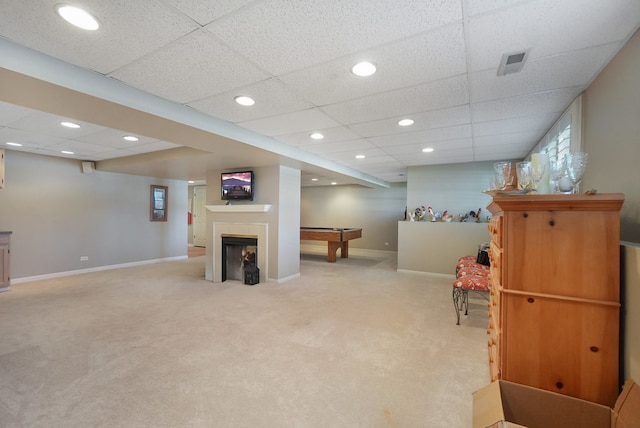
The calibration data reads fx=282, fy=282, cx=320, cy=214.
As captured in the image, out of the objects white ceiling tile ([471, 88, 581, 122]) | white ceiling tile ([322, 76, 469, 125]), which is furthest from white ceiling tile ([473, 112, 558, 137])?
white ceiling tile ([322, 76, 469, 125])

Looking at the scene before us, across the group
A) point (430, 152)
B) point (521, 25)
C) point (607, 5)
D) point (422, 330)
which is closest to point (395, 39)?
point (521, 25)

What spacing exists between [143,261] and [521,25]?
7.90 metres

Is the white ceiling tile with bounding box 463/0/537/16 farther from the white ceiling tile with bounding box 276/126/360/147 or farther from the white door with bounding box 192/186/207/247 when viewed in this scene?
the white door with bounding box 192/186/207/247

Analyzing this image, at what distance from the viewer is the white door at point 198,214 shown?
10.3 m

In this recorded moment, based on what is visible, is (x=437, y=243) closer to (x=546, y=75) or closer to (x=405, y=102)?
(x=405, y=102)

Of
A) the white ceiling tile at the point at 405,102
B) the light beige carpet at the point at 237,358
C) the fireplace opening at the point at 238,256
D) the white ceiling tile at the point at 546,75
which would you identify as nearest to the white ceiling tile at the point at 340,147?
the white ceiling tile at the point at 405,102

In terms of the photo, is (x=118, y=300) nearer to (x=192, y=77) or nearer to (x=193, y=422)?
(x=193, y=422)

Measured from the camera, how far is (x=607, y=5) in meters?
1.37

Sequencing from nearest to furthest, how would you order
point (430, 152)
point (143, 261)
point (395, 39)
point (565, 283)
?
1. point (565, 283)
2. point (395, 39)
3. point (430, 152)
4. point (143, 261)

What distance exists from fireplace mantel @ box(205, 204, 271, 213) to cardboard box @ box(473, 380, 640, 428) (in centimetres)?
424

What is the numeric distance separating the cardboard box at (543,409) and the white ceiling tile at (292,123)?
255 cm

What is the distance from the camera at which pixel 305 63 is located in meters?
1.92

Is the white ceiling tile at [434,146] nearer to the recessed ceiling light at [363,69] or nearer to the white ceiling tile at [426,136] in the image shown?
the white ceiling tile at [426,136]

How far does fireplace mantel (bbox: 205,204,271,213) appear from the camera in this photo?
5.12 metres
